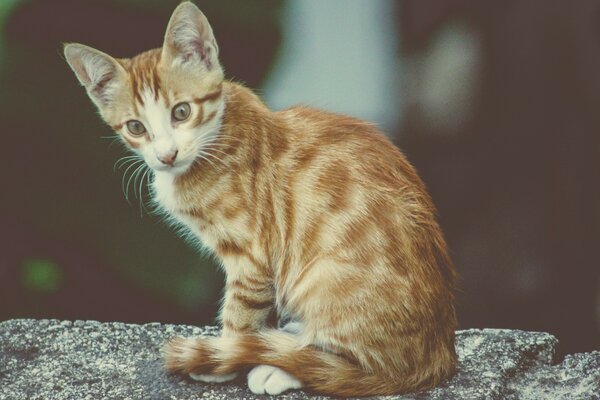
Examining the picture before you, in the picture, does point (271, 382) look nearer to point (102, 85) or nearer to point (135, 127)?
point (135, 127)

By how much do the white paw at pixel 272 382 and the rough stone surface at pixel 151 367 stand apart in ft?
0.07

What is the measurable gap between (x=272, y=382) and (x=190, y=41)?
2.46 ft

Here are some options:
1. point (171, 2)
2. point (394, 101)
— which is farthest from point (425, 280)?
point (171, 2)

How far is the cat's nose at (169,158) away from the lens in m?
1.96

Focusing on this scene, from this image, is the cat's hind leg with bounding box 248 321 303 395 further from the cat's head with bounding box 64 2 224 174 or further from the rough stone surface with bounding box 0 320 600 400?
the cat's head with bounding box 64 2 224 174

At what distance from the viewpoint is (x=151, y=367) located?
230 centimetres

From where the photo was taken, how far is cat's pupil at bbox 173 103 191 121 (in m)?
2.01

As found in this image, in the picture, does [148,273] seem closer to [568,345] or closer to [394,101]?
[394,101]

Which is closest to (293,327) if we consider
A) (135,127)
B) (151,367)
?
(151,367)

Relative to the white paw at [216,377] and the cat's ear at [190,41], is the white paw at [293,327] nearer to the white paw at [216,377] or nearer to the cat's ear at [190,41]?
the white paw at [216,377]

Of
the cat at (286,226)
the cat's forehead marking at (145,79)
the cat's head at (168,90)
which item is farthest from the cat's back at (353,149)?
the cat's forehead marking at (145,79)

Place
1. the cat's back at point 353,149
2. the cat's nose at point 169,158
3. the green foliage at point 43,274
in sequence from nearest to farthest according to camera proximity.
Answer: the cat's nose at point 169,158 < the cat's back at point 353,149 < the green foliage at point 43,274

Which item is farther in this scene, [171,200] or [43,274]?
[43,274]

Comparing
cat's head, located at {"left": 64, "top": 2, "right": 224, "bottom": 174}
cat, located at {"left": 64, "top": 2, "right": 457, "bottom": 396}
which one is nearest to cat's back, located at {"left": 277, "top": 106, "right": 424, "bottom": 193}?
cat, located at {"left": 64, "top": 2, "right": 457, "bottom": 396}
